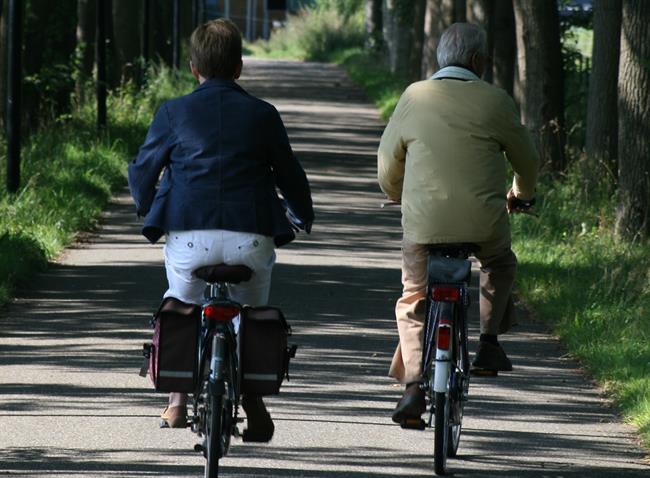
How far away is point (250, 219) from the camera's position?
20.8ft

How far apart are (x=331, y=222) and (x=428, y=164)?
10492 mm

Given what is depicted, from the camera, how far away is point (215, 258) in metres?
6.37

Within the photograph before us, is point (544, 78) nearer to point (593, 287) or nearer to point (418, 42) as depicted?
point (593, 287)

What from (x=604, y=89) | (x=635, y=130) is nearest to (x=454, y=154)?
(x=635, y=130)

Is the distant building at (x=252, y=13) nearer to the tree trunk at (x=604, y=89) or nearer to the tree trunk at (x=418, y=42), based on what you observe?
the tree trunk at (x=418, y=42)

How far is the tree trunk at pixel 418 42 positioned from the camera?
38.0 meters

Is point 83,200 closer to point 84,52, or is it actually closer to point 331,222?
point 331,222

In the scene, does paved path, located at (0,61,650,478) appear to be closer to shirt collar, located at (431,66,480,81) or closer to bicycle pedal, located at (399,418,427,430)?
bicycle pedal, located at (399,418,427,430)

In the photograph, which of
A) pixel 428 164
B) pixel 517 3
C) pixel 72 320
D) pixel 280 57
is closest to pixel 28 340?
pixel 72 320

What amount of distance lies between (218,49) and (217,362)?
4.04 feet

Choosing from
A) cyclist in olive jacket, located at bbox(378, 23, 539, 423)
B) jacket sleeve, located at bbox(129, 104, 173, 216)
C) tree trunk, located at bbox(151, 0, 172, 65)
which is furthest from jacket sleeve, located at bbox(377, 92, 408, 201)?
tree trunk, located at bbox(151, 0, 172, 65)

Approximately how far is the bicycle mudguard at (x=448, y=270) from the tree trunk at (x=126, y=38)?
23.9 metres

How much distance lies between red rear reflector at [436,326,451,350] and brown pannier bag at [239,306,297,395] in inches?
34.9

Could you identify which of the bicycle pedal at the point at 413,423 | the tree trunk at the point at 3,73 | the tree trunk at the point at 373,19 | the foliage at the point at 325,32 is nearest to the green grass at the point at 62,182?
the tree trunk at the point at 3,73
